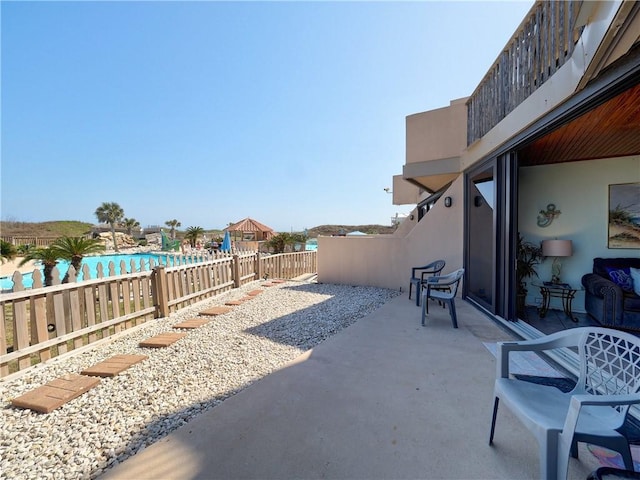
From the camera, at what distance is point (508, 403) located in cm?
148

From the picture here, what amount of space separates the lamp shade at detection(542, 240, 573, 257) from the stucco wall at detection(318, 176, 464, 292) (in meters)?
1.46

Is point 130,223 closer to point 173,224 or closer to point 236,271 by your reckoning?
point 173,224

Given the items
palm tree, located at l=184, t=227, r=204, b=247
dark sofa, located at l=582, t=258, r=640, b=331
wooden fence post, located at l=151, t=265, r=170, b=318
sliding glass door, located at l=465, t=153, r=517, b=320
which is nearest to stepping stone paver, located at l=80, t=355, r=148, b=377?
wooden fence post, located at l=151, t=265, r=170, b=318

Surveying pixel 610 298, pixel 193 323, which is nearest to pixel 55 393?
pixel 193 323

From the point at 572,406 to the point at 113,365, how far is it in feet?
12.5

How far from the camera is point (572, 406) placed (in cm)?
113

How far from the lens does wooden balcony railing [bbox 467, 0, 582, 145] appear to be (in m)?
2.44

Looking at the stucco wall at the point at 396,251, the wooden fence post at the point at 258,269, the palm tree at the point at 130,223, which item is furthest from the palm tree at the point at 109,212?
the stucco wall at the point at 396,251

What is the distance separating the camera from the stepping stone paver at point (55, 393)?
2240 mm

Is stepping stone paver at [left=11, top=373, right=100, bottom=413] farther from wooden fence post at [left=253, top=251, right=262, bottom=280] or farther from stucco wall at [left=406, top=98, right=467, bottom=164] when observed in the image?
stucco wall at [left=406, top=98, right=467, bottom=164]

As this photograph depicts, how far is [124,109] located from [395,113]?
1297cm

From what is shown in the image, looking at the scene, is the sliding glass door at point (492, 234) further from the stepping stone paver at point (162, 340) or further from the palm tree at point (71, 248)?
the palm tree at point (71, 248)

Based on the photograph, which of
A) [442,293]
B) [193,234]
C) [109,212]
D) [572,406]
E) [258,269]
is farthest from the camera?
[109,212]

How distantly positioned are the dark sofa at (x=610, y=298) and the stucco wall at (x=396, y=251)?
2005mm
